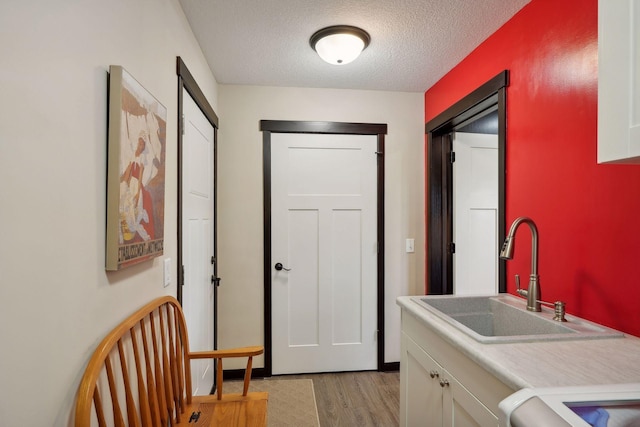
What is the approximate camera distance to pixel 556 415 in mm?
643

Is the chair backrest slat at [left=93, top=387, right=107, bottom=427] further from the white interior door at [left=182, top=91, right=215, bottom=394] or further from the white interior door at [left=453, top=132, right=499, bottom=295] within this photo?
the white interior door at [left=453, top=132, right=499, bottom=295]

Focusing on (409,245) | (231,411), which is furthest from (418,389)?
(409,245)

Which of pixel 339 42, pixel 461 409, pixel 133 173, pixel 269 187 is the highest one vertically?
pixel 339 42

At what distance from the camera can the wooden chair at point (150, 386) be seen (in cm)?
89

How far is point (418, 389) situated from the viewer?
156 cm

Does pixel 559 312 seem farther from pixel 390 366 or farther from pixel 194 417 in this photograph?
pixel 390 366

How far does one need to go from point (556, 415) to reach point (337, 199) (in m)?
2.27

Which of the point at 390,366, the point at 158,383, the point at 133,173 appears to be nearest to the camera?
the point at 133,173

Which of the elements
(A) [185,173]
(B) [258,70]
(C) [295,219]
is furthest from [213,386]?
(B) [258,70]

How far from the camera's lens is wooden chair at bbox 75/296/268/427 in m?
0.89

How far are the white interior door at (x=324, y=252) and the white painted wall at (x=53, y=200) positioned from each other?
5.65 ft

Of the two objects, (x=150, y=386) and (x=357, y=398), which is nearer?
(x=150, y=386)

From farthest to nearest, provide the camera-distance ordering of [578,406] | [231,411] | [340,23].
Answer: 1. [340,23]
2. [231,411]
3. [578,406]

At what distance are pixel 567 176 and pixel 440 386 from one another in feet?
3.43
